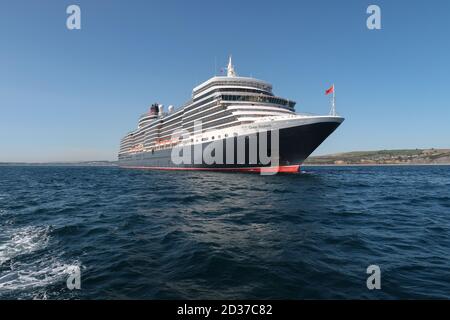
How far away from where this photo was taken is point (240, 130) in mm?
41906

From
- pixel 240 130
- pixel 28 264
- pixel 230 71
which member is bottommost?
pixel 28 264

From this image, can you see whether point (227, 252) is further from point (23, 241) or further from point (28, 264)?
point (23, 241)

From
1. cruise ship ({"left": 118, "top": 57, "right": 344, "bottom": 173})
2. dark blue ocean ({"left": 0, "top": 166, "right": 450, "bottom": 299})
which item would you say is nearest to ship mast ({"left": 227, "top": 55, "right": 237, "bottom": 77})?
cruise ship ({"left": 118, "top": 57, "right": 344, "bottom": 173})

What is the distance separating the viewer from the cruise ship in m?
39.0

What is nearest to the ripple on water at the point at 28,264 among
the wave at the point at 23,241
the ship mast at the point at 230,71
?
the wave at the point at 23,241

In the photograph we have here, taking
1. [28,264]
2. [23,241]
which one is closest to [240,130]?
[23,241]

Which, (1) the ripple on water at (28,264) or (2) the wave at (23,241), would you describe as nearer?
(1) the ripple on water at (28,264)

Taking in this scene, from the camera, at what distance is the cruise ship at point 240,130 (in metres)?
39.0

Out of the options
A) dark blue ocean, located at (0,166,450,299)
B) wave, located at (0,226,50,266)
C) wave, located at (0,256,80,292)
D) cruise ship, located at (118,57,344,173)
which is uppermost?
cruise ship, located at (118,57,344,173)

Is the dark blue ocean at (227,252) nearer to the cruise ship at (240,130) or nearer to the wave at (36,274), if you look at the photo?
the wave at (36,274)

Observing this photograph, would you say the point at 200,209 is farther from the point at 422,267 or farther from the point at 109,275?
the point at 422,267

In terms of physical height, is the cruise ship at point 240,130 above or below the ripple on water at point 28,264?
above

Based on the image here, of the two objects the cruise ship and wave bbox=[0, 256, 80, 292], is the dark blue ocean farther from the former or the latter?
the cruise ship
